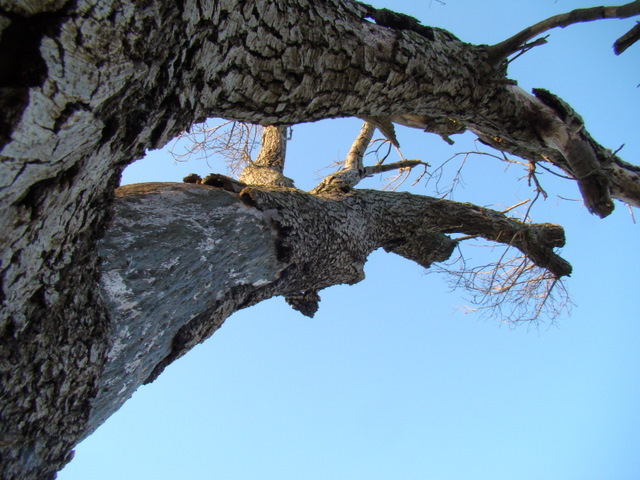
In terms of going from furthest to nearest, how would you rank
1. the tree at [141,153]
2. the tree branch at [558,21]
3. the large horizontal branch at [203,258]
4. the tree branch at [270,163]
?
the tree branch at [270,163] → the tree branch at [558,21] → the large horizontal branch at [203,258] → the tree at [141,153]

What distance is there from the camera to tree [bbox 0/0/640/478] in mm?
784

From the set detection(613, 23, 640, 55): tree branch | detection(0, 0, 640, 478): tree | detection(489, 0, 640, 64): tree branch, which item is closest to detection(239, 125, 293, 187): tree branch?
detection(0, 0, 640, 478): tree

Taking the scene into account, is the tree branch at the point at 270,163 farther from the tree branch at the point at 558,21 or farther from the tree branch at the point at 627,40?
the tree branch at the point at 627,40

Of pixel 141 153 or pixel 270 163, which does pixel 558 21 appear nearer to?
pixel 141 153

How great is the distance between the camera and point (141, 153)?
49.2 inches

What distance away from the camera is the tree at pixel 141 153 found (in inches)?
30.9

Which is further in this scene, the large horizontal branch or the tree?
the large horizontal branch

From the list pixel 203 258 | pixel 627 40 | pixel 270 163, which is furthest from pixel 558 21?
pixel 270 163

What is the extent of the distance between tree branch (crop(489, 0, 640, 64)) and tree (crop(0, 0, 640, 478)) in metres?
0.01

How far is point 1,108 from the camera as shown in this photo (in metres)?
0.69

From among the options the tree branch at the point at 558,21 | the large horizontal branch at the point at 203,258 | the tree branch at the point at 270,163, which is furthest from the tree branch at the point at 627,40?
the tree branch at the point at 270,163

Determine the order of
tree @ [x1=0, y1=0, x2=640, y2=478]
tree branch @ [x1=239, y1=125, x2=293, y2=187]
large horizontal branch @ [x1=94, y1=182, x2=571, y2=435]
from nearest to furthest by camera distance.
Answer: tree @ [x1=0, y1=0, x2=640, y2=478] → large horizontal branch @ [x1=94, y1=182, x2=571, y2=435] → tree branch @ [x1=239, y1=125, x2=293, y2=187]

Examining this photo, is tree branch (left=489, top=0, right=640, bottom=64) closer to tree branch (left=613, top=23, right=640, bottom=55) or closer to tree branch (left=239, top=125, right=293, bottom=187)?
tree branch (left=613, top=23, right=640, bottom=55)

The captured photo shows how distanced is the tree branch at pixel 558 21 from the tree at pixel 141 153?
0.01 metres
